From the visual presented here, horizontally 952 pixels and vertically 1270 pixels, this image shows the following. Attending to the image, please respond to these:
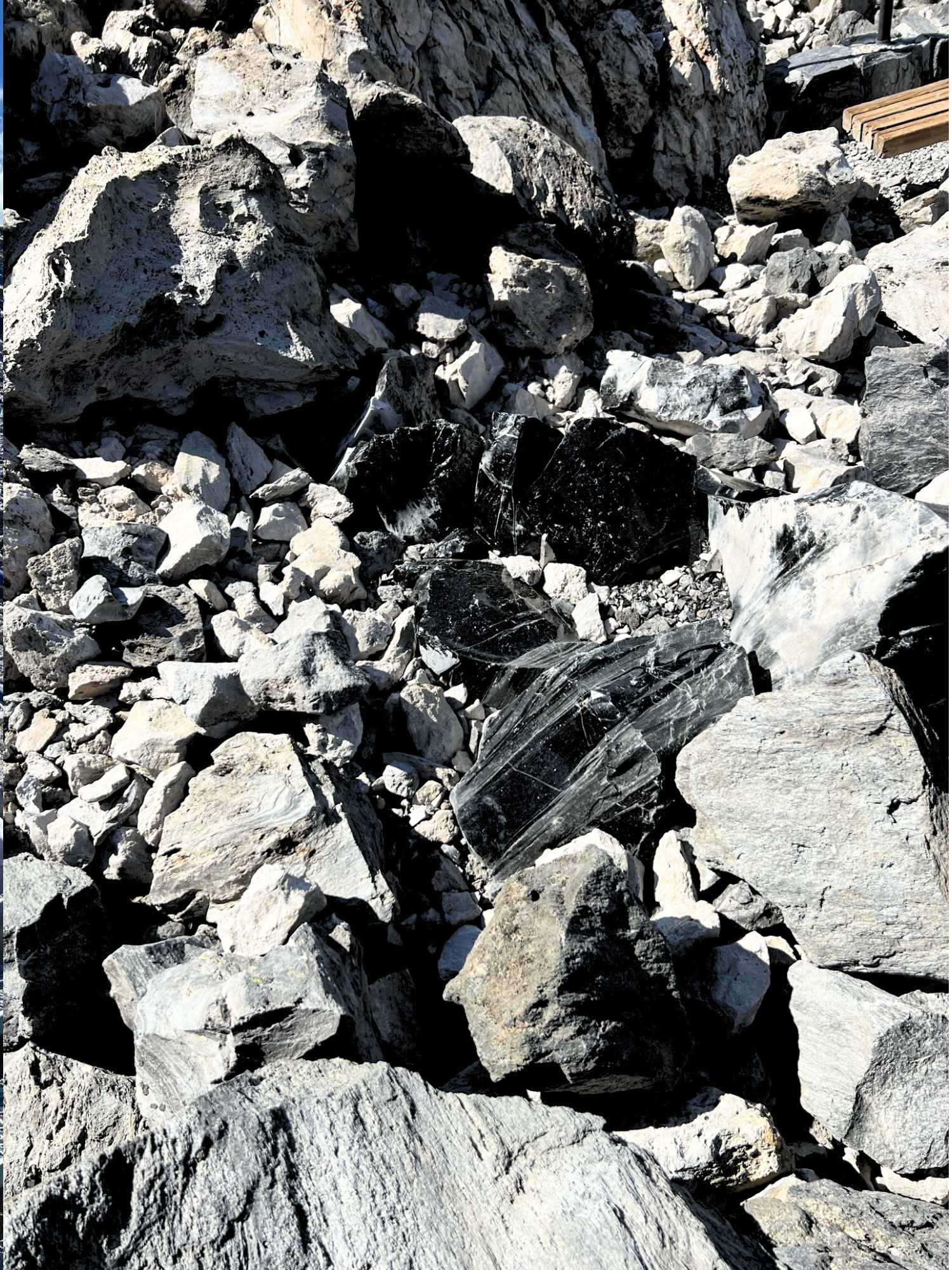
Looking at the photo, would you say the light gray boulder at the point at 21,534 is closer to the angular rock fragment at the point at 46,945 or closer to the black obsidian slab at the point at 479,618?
the angular rock fragment at the point at 46,945

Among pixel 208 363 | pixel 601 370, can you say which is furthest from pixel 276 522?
pixel 601 370

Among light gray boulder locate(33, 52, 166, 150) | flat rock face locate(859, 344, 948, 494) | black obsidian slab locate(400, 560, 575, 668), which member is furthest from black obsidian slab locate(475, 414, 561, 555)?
light gray boulder locate(33, 52, 166, 150)

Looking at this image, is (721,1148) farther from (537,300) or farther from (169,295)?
(537,300)

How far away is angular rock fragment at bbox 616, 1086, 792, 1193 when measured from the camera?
2.19m

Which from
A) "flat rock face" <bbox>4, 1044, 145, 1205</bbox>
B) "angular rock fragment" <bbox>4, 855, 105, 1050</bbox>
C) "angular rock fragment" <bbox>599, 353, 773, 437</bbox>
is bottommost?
"flat rock face" <bbox>4, 1044, 145, 1205</bbox>

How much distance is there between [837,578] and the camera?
10.4 feet

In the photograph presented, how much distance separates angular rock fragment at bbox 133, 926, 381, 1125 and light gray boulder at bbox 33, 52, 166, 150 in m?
4.03

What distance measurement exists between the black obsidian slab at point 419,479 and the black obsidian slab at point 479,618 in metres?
0.42

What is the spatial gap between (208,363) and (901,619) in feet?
9.76

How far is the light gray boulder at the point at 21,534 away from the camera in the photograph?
3.46 m

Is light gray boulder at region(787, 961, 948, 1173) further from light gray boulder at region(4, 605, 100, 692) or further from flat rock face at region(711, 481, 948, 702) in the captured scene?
light gray boulder at region(4, 605, 100, 692)

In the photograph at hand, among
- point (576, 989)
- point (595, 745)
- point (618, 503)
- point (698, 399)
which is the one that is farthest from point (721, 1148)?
point (698, 399)

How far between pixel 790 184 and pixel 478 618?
161 inches

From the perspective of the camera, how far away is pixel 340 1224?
1.66 meters
